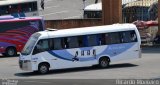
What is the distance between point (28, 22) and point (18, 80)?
16340mm

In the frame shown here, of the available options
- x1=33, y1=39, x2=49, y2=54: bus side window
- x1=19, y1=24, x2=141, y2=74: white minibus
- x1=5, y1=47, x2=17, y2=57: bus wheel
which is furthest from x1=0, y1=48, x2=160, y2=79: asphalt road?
x1=5, y1=47, x2=17, y2=57: bus wheel

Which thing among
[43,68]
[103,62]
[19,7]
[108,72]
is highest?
[19,7]

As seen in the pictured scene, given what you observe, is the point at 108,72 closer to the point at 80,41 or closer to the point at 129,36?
the point at 80,41

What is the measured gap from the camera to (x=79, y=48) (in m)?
29.1

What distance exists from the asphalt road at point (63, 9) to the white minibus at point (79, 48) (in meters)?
30.9

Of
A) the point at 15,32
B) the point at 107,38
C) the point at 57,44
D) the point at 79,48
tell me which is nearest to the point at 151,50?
the point at 107,38

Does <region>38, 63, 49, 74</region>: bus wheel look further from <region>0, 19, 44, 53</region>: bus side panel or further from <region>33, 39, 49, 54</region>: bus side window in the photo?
<region>0, 19, 44, 53</region>: bus side panel

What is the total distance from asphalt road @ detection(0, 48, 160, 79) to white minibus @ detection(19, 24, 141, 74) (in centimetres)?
47

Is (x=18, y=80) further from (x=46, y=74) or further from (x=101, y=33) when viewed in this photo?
(x=101, y=33)

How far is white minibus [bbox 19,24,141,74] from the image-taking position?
1124 inches

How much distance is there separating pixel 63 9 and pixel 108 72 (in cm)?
3864

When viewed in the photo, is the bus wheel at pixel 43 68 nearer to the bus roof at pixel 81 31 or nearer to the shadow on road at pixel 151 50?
the bus roof at pixel 81 31

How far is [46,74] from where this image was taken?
28.4 metres

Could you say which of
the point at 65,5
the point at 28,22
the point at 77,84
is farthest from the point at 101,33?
the point at 65,5
